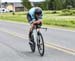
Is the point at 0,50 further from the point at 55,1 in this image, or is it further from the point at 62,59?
the point at 55,1

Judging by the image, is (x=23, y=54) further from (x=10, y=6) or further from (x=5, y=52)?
(x=10, y=6)

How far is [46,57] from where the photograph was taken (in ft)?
38.1

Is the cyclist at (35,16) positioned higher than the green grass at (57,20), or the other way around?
the cyclist at (35,16)

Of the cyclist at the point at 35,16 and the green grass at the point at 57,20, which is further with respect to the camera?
the green grass at the point at 57,20

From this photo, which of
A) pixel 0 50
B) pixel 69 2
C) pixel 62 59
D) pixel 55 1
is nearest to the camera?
pixel 62 59

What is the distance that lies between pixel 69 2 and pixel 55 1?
6261mm

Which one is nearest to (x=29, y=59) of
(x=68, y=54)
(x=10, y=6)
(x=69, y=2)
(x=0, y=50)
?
(x=68, y=54)

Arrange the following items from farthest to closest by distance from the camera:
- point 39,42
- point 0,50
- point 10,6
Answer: point 10,6 → point 0,50 → point 39,42

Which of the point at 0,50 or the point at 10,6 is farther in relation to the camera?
the point at 10,6

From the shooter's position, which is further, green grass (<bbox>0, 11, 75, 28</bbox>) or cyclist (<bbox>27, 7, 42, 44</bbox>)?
green grass (<bbox>0, 11, 75, 28</bbox>)

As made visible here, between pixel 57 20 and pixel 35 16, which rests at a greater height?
pixel 35 16

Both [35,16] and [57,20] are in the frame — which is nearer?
[35,16]

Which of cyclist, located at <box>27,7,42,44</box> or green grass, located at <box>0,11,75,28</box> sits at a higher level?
cyclist, located at <box>27,7,42,44</box>

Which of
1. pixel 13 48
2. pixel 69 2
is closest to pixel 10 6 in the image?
pixel 69 2
